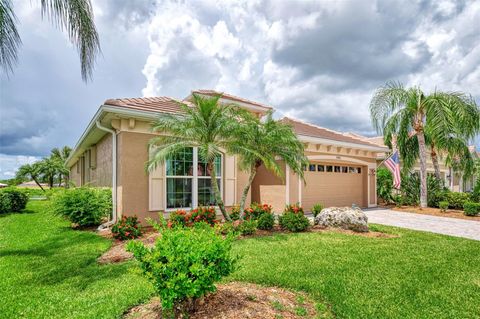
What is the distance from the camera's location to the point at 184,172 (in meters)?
9.80

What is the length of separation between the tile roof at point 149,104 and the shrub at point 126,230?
11.6 ft

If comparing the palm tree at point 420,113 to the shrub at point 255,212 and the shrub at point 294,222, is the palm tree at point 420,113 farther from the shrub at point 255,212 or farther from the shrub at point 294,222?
the shrub at point 255,212

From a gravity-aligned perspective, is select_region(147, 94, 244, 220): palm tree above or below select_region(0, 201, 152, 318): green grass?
above

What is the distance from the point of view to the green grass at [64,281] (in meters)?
3.46

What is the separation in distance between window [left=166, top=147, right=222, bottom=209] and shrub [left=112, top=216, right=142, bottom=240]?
1.89 metres

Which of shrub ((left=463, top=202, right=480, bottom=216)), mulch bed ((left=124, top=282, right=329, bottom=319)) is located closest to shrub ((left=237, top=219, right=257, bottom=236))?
mulch bed ((left=124, top=282, right=329, bottom=319))

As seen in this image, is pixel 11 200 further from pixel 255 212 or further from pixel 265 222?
pixel 265 222

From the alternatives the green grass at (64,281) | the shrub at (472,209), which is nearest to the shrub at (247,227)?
the green grass at (64,281)

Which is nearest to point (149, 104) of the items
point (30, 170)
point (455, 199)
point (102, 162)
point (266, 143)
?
point (102, 162)

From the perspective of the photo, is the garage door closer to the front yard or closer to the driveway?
the driveway

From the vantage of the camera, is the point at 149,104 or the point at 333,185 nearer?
the point at 149,104

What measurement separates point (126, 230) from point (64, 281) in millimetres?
Answer: 2890

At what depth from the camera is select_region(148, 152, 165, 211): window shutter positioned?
9.02m

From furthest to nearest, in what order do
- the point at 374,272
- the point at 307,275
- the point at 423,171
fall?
1. the point at 423,171
2. the point at 374,272
3. the point at 307,275
